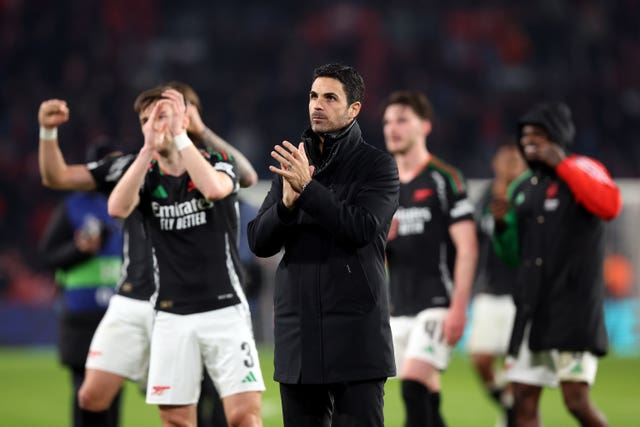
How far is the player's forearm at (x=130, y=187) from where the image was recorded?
6188 mm

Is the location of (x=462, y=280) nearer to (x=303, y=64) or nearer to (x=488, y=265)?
(x=488, y=265)

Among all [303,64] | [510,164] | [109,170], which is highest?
[303,64]

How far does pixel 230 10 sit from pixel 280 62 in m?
1.95

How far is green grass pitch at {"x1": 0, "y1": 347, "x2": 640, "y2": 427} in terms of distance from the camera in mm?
10719

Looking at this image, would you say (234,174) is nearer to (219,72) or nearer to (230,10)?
(219,72)

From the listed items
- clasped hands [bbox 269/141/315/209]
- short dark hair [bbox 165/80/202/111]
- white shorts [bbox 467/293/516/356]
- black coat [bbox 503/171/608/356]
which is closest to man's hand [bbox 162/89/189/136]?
short dark hair [bbox 165/80/202/111]

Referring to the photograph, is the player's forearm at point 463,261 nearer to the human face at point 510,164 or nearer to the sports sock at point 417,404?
the sports sock at point 417,404

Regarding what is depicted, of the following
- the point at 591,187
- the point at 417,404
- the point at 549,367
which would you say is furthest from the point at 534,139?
the point at 417,404

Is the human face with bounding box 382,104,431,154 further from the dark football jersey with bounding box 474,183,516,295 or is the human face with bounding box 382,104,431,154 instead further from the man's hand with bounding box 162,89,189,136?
the man's hand with bounding box 162,89,189,136

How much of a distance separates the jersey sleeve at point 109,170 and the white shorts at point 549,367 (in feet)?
8.69

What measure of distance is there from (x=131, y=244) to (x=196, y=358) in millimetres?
1216

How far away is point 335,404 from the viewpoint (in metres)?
5.27

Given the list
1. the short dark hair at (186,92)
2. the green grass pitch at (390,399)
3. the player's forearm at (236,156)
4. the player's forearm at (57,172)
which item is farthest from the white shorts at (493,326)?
the player's forearm at (57,172)

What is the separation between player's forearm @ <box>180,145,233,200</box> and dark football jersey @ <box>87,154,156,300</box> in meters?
0.86
